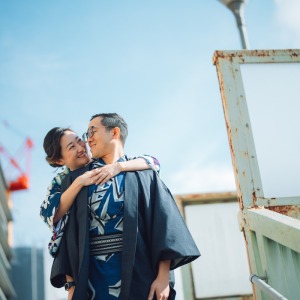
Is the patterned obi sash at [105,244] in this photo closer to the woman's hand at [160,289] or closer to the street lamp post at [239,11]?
the woman's hand at [160,289]

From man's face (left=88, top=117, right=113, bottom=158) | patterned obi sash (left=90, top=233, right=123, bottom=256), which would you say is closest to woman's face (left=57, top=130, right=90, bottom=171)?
man's face (left=88, top=117, right=113, bottom=158)

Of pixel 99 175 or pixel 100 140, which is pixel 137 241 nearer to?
pixel 99 175

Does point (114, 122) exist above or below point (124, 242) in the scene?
above

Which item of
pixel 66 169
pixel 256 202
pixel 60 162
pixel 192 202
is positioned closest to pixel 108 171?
pixel 66 169

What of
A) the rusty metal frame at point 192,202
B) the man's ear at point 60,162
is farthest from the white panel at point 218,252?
the man's ear at point 60,162

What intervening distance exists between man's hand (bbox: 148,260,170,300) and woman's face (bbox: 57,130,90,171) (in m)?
0.95

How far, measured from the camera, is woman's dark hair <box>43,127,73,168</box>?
2.79 metres

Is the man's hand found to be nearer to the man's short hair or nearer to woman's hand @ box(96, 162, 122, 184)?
woman's hand @ box(96, 162, 122, 184)

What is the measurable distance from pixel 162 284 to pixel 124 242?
294 mm

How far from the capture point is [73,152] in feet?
8.93

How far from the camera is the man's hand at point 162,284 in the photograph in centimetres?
207

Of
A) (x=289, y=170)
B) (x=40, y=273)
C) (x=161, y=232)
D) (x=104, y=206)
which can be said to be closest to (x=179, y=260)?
(x=161, y=232)

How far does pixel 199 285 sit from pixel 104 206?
12.1ft

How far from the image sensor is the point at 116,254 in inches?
84.5
